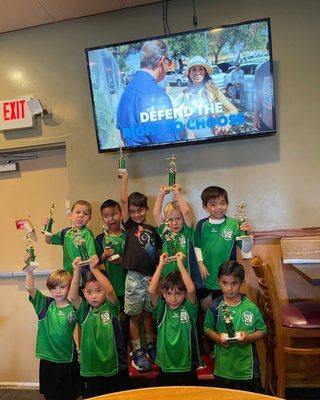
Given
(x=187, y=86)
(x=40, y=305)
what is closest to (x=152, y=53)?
(x=187, y=86)

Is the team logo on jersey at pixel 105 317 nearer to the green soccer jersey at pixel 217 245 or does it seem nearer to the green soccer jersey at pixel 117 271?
the green soccer jersey at pixel 117 271

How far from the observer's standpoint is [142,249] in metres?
2.36

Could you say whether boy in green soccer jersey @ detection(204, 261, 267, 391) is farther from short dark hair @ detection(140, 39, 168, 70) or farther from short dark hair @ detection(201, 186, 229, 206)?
short dark hair @ detection(140, 39, 168, 70)

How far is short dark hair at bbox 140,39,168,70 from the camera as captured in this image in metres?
2.57

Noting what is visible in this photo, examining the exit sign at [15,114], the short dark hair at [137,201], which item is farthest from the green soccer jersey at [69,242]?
the exit sign at [15,114]

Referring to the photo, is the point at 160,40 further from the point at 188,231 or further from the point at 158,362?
the point at 158,362

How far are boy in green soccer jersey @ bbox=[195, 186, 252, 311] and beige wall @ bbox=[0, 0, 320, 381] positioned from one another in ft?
1.33

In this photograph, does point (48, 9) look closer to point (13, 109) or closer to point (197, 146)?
point (13, 109)

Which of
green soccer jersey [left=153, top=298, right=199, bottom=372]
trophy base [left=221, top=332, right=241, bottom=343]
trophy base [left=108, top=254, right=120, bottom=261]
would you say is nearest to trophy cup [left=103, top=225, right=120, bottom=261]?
trophy base [left=108, top=254, right=120, bottom=261]

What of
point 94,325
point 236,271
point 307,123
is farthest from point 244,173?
point 94,325

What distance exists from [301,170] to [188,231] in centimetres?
100

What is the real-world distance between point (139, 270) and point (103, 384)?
70cm

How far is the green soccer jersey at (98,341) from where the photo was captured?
209cm

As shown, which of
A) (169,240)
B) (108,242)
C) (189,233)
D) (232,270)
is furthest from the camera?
(108,242)
